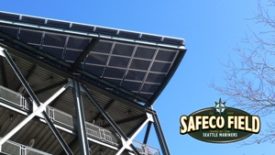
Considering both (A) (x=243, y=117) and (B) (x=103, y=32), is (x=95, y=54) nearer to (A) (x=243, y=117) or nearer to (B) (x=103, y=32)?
(B) (x=103, y=32)

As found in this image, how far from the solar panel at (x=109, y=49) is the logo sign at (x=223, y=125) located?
61.8 feet

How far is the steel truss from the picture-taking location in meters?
31.8

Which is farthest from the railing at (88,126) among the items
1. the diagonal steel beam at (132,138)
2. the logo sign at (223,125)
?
the logo sign at (223,125)

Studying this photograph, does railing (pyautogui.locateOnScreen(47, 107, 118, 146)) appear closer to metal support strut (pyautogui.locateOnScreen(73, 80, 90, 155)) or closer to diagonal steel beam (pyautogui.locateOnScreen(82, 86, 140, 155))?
diagonal steel beam (pyautogui.locateOnScreen(82, 86, 140, 155))

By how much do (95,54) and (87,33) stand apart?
7.42 ft

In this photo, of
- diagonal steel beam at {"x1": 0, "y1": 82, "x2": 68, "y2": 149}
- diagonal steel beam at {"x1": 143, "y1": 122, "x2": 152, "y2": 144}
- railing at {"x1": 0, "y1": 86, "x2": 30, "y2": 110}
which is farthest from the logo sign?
diagonal steel beam at {"x1": 143, "y1": 122, "x2": 152, "y2": 144}

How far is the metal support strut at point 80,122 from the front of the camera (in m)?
32.8

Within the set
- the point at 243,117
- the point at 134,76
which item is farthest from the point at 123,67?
the point at 243,117

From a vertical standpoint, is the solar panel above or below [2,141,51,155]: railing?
above

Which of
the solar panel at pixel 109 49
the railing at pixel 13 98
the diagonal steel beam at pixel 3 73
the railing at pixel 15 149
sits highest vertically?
the solar panel at pixel 109 49

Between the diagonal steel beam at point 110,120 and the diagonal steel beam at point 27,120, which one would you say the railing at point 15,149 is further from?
the diagonal steel beam at point 110,120

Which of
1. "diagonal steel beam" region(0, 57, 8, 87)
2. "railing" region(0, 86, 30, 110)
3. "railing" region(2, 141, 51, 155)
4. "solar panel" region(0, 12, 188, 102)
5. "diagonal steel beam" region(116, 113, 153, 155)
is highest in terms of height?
"solar panel" region(0, 12, 188, 102)

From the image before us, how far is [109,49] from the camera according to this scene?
122ft

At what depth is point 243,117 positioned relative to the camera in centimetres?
→ 1778
